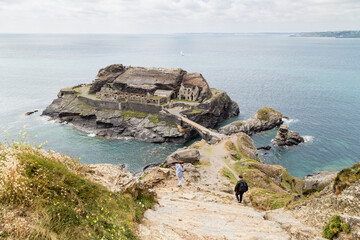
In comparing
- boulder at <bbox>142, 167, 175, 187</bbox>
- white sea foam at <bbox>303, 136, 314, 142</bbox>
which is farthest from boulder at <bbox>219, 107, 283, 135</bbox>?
boulder at <bbox>142, 167, 175, 187</bbox>

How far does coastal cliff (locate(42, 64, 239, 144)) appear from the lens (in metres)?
64.2

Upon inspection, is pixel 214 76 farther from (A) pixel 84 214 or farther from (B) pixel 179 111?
(A) pixel 84 214

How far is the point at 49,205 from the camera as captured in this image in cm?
754

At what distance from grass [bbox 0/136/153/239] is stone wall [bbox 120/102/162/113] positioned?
59.6 m

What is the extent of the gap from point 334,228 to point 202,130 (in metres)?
47.4

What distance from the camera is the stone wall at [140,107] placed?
69.0 m

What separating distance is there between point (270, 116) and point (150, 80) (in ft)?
129

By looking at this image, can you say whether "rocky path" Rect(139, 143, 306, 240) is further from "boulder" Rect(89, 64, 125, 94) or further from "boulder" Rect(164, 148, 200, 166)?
"boulder" Rect(89, 64, 125, 94)

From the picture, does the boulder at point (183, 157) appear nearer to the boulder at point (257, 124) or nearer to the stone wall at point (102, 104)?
the boulder at point (257, 124)

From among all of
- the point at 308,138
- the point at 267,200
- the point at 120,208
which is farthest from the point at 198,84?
the point at 120,208

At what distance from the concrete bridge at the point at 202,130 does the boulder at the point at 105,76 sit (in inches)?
1152

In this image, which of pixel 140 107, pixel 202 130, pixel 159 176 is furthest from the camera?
pixel 140 107

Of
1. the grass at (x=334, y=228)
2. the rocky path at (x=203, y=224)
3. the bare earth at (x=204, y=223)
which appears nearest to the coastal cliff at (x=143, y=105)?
the bare earth at (x=204, y=223)

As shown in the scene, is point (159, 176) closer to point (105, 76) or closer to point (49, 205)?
point (49, 205)
